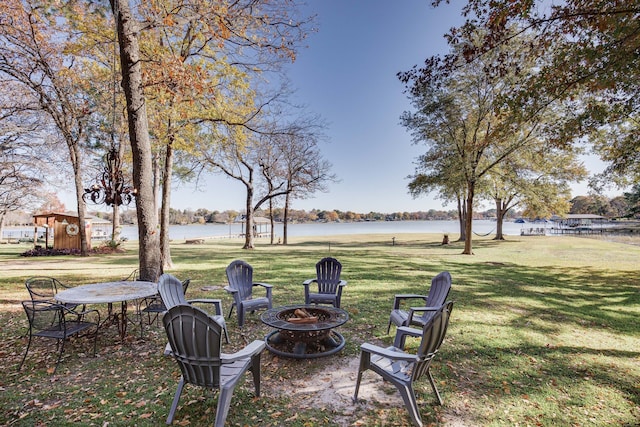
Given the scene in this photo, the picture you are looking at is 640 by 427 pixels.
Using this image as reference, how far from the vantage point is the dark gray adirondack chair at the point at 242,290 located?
5.14 meters

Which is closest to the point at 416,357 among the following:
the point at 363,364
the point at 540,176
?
the point at 363,364

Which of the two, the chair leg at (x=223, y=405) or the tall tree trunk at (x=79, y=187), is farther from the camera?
the tall tree trunk at (x=79, y=187)

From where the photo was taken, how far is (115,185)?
15.5ft

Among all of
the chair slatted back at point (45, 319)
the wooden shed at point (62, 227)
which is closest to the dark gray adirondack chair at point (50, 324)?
the chair slatted back at point (45, 319)

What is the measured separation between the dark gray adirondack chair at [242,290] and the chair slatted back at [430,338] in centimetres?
312

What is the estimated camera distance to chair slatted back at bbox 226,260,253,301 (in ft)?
17.5

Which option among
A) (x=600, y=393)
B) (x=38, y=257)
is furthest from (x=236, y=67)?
(x=38, y=257)

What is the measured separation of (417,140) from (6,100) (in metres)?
18.0

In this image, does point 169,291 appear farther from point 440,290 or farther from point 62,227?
point 62,227

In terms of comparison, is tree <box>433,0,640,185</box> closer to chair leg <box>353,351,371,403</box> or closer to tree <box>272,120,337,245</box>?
chair leg <box>353,351,371,403</box>

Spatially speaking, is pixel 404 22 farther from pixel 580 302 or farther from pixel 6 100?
pixel 6 100

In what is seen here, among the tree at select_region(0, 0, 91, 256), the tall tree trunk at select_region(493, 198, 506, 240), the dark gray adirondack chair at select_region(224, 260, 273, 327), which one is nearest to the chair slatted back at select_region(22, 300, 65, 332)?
the dark gray adirondack chair at select_region(224, 260, 273, 327)

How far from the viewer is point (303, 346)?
402cm

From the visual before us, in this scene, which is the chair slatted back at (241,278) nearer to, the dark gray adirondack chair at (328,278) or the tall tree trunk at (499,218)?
the dark gray adirondack chair at (328,278)
